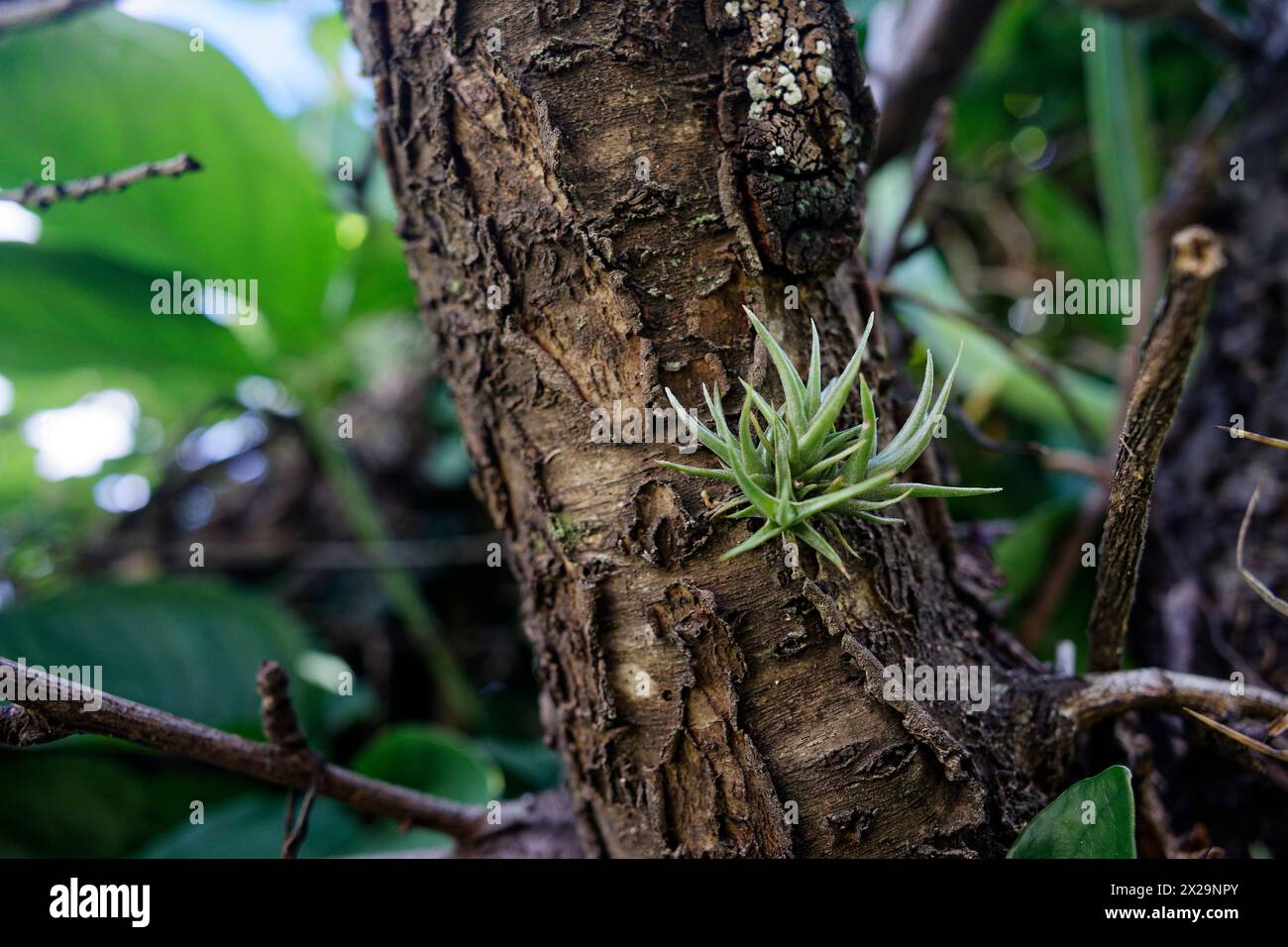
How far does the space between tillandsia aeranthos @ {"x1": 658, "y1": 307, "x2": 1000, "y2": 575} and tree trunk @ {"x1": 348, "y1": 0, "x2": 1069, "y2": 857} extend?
0.06 metres

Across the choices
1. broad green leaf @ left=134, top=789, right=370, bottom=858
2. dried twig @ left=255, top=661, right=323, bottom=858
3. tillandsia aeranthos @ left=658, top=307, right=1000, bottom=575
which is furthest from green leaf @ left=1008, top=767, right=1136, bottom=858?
broad green leaf @ left=134, top=789, right=370, bottom=858

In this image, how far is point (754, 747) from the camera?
1.55ft

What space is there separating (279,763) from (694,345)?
371mm

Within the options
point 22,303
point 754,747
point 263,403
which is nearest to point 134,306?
point 22,303

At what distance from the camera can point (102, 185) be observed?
0.57m

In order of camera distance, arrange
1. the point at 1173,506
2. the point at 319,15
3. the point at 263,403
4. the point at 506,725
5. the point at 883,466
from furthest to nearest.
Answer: the point at 319,15 < the point at 263,403 < the point at 506,725 < the point at 1173,506 < the point at 883,466

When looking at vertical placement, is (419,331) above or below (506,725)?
above

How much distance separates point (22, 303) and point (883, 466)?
1.05 meters

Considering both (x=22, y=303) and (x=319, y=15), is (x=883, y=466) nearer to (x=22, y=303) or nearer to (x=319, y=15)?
(x=22, y=303)

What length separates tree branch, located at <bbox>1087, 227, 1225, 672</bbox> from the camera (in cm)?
35

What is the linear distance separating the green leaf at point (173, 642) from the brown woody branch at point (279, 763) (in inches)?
16.4

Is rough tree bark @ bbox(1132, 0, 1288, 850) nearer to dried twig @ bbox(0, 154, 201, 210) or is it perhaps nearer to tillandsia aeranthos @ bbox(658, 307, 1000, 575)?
tillandsia aeranthos @ bbox(658, 307, 1000, 575)

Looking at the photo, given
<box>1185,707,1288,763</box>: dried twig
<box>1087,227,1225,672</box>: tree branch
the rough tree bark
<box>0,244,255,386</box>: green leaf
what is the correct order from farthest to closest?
<box>0,244,255,386</box>: green leaf → the rough tree bark → <box>1185,707,1288,763</box>: dried twig → <box>1087,227,1225,672</box>: tree branch

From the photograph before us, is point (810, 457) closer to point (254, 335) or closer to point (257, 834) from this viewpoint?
point (257, 834)
